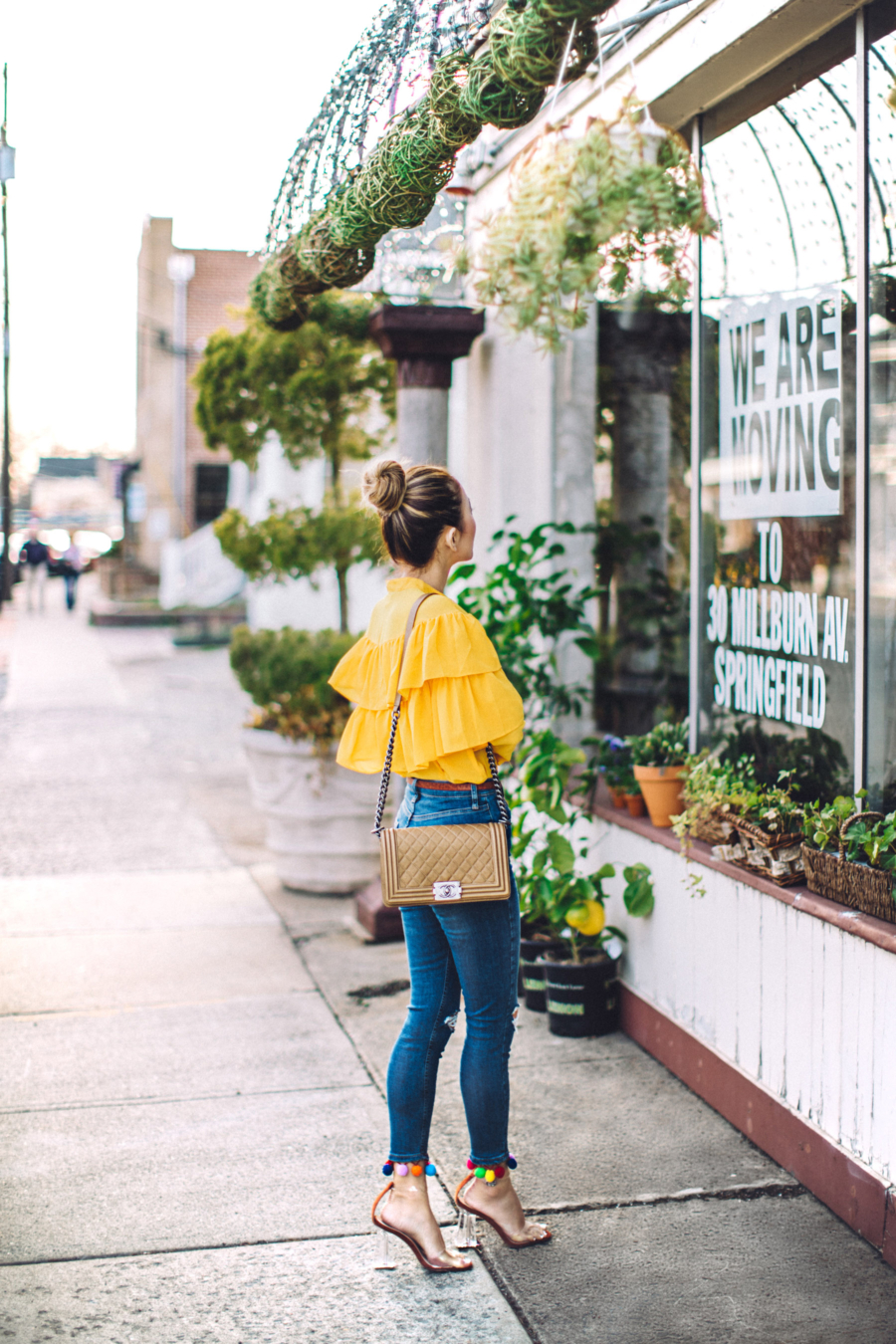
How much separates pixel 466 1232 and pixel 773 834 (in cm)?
134

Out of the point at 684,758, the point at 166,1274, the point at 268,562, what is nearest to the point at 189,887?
the point at 268,562

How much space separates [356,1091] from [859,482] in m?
2.41

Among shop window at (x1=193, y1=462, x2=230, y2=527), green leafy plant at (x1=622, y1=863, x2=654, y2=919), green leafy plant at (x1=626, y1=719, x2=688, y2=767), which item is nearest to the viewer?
green leafy plant at (x1=622, y1=863, x2=654, y2=919)

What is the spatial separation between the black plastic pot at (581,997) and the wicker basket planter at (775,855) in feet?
3.04

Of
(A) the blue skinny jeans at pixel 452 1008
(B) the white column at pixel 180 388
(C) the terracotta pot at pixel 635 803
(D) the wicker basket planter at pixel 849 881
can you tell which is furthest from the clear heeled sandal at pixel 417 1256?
(B) the white column at pixel 180 388

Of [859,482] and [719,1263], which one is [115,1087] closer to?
[719,1263]

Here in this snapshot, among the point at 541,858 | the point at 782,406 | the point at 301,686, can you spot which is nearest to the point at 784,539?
the point at 782,406

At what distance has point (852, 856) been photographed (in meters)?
3.20

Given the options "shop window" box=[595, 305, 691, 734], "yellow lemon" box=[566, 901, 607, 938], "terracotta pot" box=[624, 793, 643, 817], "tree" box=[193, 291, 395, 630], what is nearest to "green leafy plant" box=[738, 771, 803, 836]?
"terracotta pot" box=[624, 793, 643, 817]

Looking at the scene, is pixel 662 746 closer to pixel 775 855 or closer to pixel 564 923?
pixel 564 923

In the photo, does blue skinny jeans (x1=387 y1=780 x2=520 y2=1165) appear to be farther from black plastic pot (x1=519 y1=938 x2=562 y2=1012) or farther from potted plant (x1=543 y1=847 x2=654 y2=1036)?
black plastic pot (x1=519 y1=938 x2=562 y2=1012)

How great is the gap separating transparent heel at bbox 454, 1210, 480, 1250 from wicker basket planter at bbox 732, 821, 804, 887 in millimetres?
1194

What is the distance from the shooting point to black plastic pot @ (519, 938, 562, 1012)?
454cm

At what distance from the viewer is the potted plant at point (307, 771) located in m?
6.26
